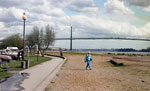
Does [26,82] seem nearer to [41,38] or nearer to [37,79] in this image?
[37,79]

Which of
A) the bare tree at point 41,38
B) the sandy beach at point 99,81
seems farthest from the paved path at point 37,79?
the bare tree at point 41,38

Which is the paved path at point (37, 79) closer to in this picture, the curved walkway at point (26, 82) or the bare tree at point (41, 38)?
the curved walkway at point (26, 82)

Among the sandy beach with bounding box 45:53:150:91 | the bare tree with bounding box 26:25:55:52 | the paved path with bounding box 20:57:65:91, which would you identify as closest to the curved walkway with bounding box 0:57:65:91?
the paved path with bounding box 20:57:65:91

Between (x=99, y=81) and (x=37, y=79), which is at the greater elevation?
(x=37, y=79)

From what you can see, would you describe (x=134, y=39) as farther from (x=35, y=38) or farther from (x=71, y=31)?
(x=35, y=38)

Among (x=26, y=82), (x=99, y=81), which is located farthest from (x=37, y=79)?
(x=99, y=81)

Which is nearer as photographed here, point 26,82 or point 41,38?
point 26,82

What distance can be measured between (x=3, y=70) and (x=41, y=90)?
7413 millimetres

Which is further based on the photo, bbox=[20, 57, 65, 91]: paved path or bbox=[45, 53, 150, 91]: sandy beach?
bbox=[45, 53, 150, 91]: sandy beach

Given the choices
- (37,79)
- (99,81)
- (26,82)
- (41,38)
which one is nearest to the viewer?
(26,82)

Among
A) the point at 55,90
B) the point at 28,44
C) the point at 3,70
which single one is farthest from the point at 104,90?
the point at 28,44

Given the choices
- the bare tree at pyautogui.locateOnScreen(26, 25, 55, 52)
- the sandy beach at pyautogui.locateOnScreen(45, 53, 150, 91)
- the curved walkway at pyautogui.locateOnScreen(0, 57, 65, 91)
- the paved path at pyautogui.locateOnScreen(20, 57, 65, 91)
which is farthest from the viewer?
the bare tree at pyautogui.locateOnScreen(26, 25, 55, 52)

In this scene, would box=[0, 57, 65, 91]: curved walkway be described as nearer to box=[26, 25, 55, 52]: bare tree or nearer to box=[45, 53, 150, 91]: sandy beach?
box=[45, 53, 150, 91]: sandy beach

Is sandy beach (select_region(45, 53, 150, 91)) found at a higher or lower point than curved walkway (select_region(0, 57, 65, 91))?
lower
